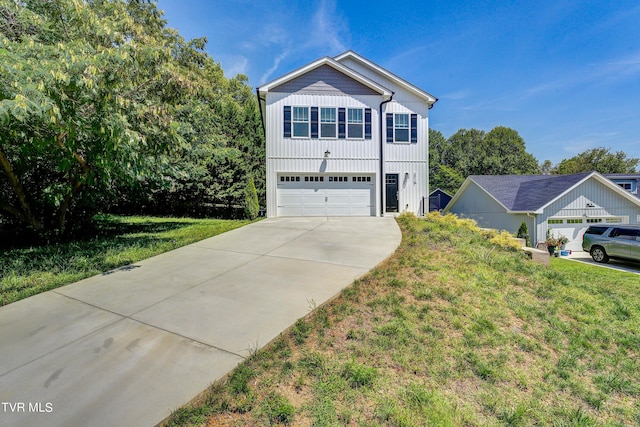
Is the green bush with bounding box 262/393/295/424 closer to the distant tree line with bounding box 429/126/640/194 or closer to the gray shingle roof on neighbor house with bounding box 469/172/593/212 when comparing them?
the gray shingle roof on neighbor house with bounding box 469/172/593/212

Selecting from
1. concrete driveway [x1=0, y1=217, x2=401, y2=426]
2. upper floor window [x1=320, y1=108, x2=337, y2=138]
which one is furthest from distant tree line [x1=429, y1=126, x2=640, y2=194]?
concrete driveway [x1=0, y1=217, x2=401, y2=426]

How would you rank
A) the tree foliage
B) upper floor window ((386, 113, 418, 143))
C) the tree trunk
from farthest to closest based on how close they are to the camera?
1. the tree foliage
2. upper floor window ((386, 113, 418, 143))
3. the tree trunk

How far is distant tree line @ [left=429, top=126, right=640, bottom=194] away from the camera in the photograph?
1228 inches

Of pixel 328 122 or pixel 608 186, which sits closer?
pixel 328 122

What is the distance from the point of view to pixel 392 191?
42.9ft

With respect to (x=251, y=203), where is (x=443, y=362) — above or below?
below

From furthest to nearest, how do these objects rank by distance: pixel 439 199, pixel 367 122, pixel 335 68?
pixel 439 199
pixel 367 122
pixel 335 68

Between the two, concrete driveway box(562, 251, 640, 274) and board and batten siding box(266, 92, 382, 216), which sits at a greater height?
board and batten siding box(266, 92, 382, 216)

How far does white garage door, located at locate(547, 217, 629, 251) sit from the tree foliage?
55.3 ft

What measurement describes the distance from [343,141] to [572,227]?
45.7 ft

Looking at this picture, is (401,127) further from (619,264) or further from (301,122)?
(619,264)

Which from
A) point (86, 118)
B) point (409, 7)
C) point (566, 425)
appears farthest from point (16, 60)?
point (409, 7)

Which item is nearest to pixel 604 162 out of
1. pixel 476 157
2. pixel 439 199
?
pixel 476 157

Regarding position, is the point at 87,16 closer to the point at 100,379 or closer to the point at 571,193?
the point at 100,379
